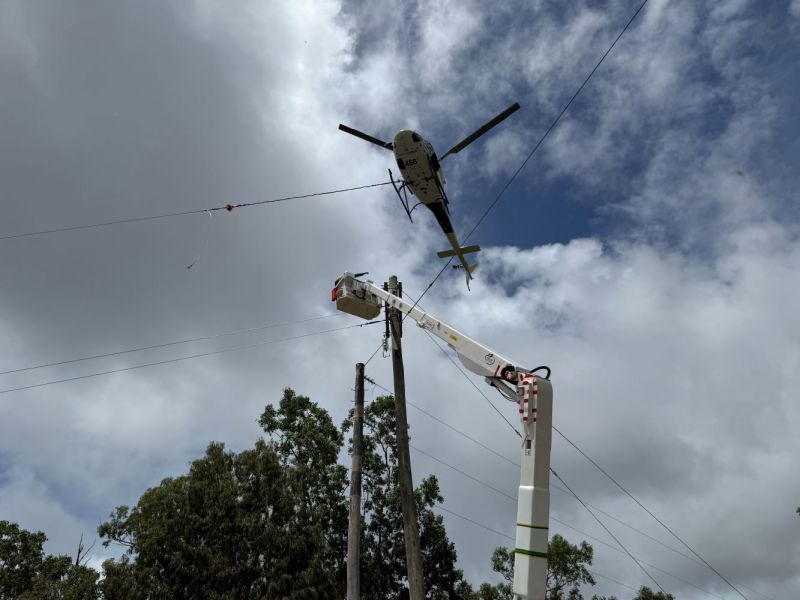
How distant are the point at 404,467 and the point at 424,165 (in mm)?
6909

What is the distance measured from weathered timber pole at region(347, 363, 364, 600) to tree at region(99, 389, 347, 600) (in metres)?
10.2

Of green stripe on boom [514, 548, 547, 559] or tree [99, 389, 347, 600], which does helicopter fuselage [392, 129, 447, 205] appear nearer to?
green stripe on boom [514, 548, 547, 559]

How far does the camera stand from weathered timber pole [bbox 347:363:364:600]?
12.0m

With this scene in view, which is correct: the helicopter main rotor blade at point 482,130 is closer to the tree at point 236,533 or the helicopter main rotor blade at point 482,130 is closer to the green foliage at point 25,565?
the tree at point 236,533

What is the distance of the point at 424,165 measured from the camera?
1311 cm

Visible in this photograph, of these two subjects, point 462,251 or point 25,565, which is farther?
point 25,565

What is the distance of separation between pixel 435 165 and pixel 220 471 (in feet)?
58.2

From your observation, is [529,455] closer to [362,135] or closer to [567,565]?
[362,135]

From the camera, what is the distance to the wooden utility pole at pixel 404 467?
10.2m

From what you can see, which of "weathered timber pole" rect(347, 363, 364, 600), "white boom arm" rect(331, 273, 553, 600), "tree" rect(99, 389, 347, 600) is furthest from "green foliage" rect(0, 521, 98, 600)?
"white boom arm" rect(331, 273, 553, 600)

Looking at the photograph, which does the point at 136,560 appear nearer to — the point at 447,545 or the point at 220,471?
the point at 220,471

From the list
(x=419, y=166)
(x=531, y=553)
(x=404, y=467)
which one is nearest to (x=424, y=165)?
(x=419, y=166)

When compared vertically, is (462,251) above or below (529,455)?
above

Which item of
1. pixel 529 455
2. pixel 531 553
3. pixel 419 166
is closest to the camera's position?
pixel 531 553
